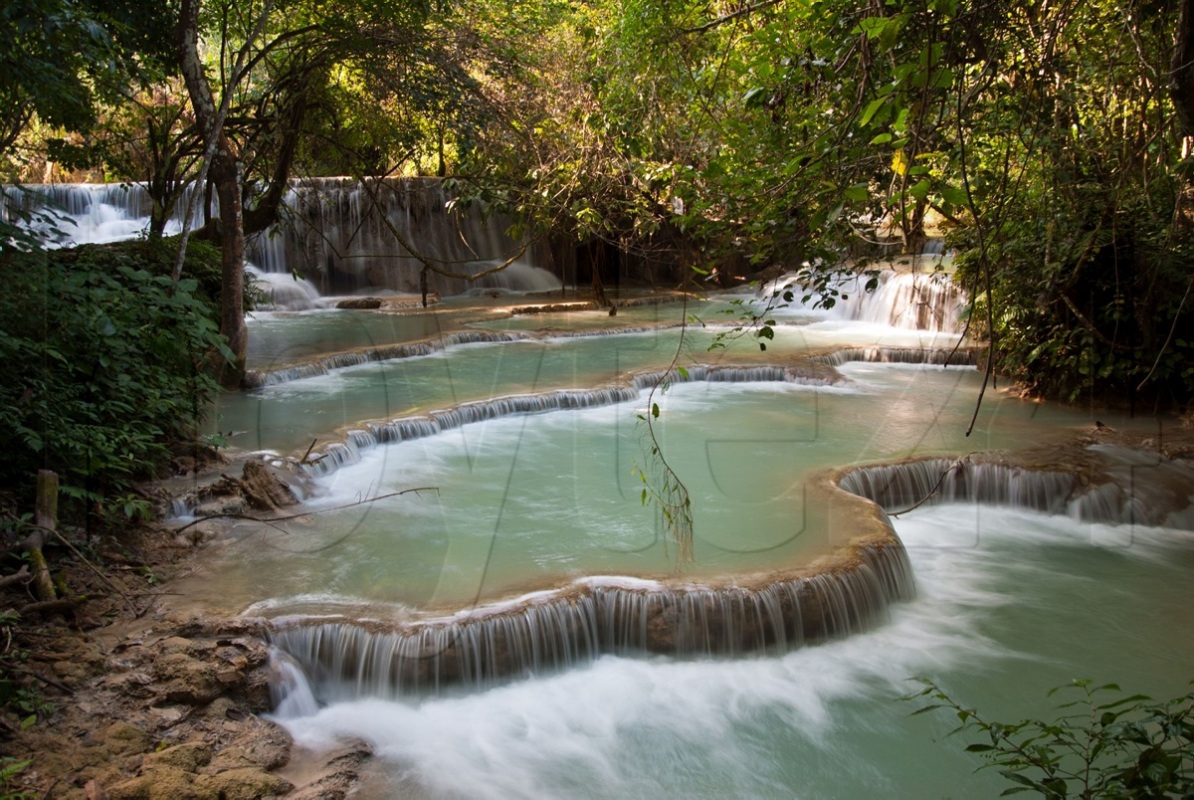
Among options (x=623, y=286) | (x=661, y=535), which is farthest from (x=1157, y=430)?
(x=623, y=286)

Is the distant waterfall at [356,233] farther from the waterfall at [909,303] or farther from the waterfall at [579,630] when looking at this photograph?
the waterfall at [579,630]

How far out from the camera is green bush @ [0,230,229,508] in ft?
16.3

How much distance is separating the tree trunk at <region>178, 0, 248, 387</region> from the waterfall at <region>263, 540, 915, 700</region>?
3.70 metres

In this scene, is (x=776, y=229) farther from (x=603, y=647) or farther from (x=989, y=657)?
(x=989, y=657)


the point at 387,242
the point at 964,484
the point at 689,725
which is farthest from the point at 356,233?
the point at 689,725

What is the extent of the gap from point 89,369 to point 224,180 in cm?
348

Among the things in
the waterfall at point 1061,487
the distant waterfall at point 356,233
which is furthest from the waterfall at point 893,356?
the distant waterfall at point 356,233

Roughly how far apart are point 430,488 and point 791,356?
20.4ft

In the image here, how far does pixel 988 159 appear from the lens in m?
6.90

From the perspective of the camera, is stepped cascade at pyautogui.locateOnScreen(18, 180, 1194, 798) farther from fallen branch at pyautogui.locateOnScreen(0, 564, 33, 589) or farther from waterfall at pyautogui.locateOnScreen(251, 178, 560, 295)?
waterfall at pyautogui.locateOnScreen(251, 178, 560, 295)

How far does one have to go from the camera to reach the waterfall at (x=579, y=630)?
14.9 ft

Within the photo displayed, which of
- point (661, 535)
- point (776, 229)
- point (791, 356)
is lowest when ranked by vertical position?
point (661, 535)

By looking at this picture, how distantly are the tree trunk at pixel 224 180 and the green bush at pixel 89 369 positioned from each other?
1606 millimetres

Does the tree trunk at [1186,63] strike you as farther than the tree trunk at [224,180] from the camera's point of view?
No
